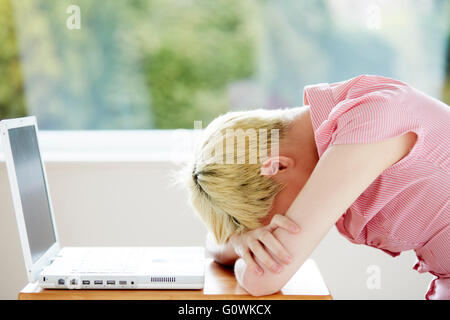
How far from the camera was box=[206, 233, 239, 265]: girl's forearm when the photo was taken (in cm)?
105

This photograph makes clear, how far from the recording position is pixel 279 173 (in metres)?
0.93

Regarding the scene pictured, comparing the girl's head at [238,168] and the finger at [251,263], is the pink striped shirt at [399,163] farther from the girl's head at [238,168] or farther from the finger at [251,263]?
the finger at [251,263]

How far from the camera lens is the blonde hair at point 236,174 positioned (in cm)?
91

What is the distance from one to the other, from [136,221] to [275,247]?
2.96 feet

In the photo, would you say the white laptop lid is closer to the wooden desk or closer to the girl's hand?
the wooden desk

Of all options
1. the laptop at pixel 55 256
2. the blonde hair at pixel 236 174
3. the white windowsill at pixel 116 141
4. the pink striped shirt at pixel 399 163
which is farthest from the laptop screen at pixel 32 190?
the white windowsill at pixel 116 141

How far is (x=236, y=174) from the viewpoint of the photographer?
0.91 m

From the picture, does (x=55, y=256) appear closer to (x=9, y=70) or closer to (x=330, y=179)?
(x=330, y=179)

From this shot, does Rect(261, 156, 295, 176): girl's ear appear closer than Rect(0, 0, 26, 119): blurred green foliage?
Yes

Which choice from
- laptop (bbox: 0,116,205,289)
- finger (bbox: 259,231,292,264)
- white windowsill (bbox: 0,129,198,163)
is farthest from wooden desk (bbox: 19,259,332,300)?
white windowsill (bbox: 0,129,198,163)

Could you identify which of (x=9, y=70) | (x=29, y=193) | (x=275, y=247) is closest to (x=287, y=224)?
(x=275, y=247)

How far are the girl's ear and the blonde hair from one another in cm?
1
